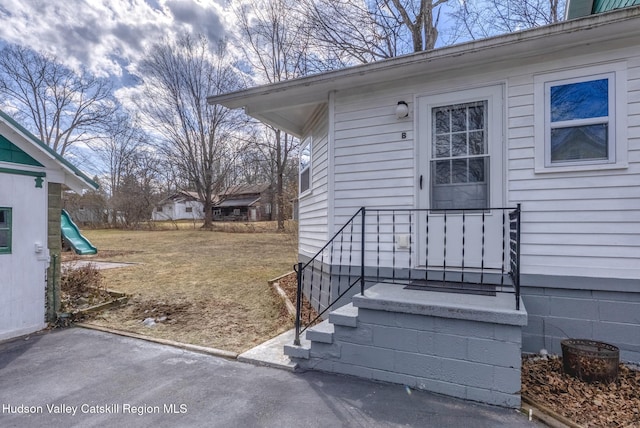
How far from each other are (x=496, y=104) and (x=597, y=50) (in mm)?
963

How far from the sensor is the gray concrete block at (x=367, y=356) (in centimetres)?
300

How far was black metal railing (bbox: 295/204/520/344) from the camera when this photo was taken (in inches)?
145

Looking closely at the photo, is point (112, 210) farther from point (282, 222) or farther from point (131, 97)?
point (282, 222)

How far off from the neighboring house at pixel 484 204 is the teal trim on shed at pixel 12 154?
285cm

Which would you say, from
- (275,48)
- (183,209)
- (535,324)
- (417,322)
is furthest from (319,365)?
(183,209)

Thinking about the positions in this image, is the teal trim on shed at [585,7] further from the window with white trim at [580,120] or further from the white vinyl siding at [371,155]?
the white vinyl siding at [371,155]

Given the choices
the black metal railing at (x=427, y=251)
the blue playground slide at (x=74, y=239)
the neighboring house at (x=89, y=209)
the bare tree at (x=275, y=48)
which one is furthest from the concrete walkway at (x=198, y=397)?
the neighboring house at (x=89, y=209)

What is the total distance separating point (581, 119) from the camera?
3.39m

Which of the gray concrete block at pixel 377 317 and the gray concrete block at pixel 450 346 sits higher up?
the gray concrete block at pixel 377 317

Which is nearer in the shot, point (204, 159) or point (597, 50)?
point (597, 50)

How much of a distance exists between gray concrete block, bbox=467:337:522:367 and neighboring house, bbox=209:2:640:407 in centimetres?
1

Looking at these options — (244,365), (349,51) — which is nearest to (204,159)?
(349,51)

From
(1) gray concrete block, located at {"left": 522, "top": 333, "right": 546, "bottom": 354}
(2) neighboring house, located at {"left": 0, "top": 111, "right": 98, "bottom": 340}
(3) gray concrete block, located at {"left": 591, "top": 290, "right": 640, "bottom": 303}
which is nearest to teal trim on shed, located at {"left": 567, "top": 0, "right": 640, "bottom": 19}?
(3) gray concrete block, located at {"left": 591, "top": 290, "right": 640, "bottom": 303}

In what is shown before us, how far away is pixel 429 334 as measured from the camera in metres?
2.87
